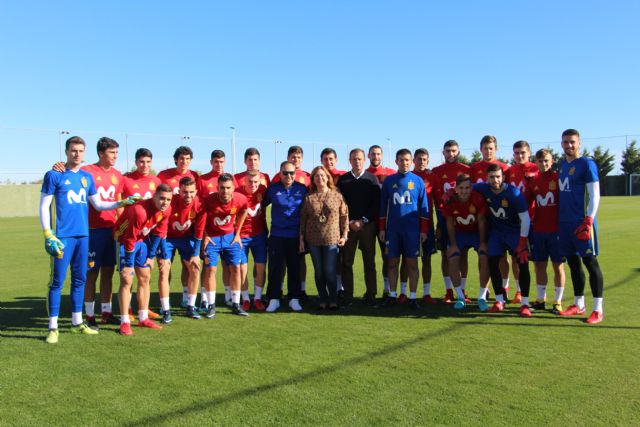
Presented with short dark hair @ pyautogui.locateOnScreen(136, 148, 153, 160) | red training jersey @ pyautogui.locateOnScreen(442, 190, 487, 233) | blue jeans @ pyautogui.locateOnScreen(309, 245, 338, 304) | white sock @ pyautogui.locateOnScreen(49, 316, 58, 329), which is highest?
short dark hair @ pyautogui.locateOnScreen(136, 148, 153, 160)

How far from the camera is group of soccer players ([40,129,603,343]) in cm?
568

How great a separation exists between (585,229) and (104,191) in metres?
6.03

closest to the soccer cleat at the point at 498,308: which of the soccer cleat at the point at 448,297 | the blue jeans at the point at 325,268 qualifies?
the soccer cleat at the point at 448,297

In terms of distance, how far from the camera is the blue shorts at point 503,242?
660 centimetres

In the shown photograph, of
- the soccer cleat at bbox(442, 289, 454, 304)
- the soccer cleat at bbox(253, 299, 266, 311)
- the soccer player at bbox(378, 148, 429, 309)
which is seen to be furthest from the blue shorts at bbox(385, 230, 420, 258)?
the soccer cleat at bbox(253, 299, 266, 311)

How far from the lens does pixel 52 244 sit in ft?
17.2

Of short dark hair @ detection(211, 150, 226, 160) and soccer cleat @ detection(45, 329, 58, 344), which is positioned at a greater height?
short dark hair @ detection(211, 150, 226, 160)

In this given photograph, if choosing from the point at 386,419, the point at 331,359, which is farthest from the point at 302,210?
the point at 386,419

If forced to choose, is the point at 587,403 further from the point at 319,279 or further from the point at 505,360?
the point at 319,279

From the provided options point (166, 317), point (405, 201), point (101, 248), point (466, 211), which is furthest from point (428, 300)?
point (101, 248)

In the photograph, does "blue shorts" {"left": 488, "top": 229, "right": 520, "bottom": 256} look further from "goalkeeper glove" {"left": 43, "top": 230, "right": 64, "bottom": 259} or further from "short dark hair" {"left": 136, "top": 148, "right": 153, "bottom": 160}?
"goalkeeper glove" {"left": 43, "top": 230, "right": 64, "bottom": 259}

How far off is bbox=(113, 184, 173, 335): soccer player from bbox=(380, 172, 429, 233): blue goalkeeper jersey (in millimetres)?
3051

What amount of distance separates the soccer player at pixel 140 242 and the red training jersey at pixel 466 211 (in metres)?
3.87

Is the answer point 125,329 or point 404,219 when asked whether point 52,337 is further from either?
point 404,219
